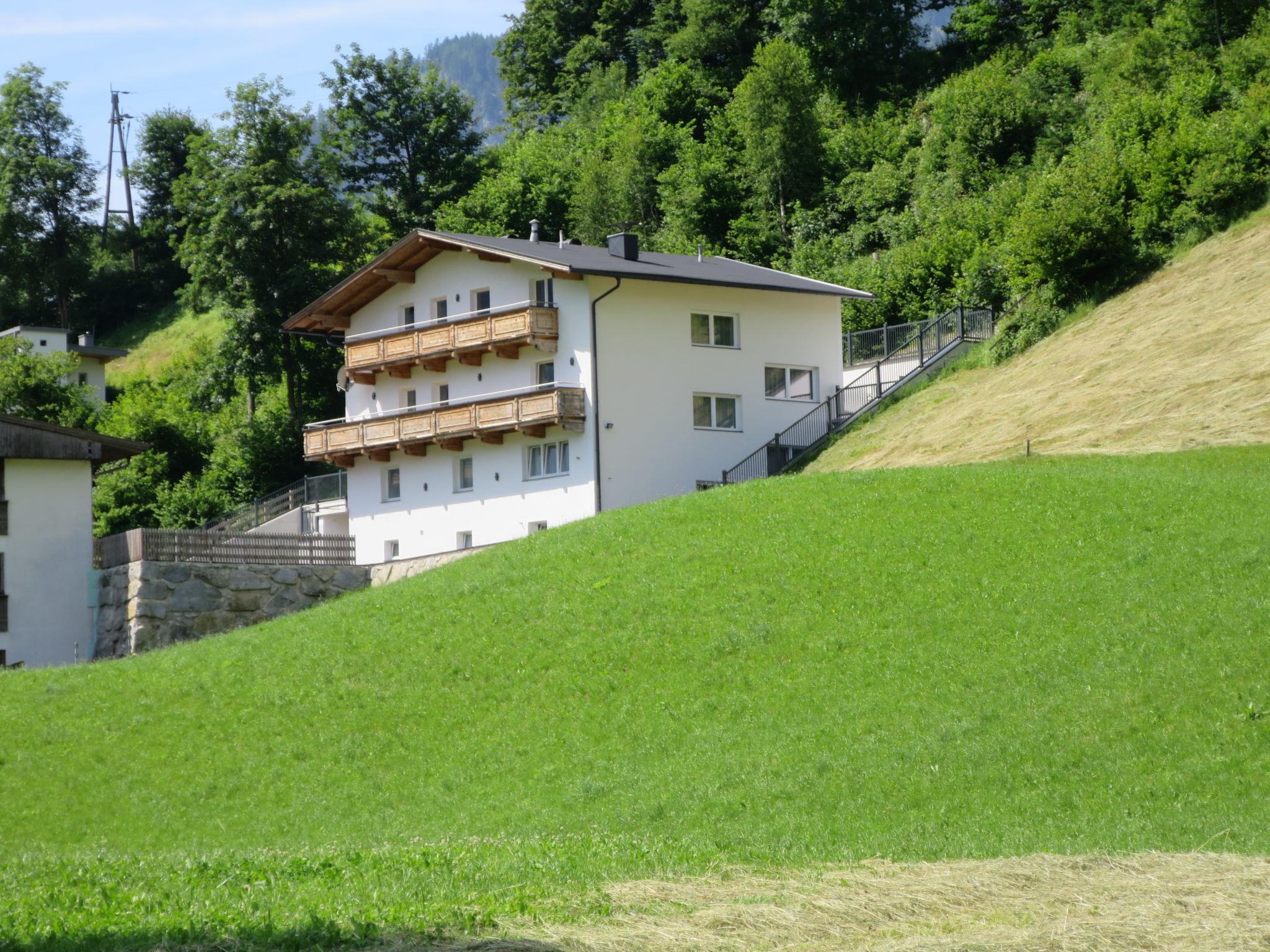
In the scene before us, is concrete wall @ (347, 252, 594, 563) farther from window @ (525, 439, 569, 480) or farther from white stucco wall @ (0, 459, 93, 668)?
white stucco wall @ (0, 459, 93, 668)

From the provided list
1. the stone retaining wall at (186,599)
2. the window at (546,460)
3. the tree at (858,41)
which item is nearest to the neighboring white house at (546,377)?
the window at (546,460)

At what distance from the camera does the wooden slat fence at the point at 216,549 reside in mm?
38219

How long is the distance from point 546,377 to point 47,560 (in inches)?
612

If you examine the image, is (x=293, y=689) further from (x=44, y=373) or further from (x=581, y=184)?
(x=581, y=184)

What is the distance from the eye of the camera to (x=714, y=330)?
47.8 m

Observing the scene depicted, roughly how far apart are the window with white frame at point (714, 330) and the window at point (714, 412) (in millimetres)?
1722

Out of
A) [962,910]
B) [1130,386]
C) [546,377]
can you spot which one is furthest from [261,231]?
[962,910]

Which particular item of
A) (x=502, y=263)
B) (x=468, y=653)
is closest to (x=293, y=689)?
(x=468, y=653)

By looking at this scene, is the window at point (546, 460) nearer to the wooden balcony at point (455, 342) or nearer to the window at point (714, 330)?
the wooden balcony at point (455, 342)

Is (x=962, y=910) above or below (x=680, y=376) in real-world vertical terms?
below

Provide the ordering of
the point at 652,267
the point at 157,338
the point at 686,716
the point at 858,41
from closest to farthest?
the point at 686,716 → the point at 652,267 → the point at 858,41 → the point at 157,338

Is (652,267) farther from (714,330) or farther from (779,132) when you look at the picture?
(779,132)

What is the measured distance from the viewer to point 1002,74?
70.0 meters

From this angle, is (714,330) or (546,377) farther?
(714,330)
